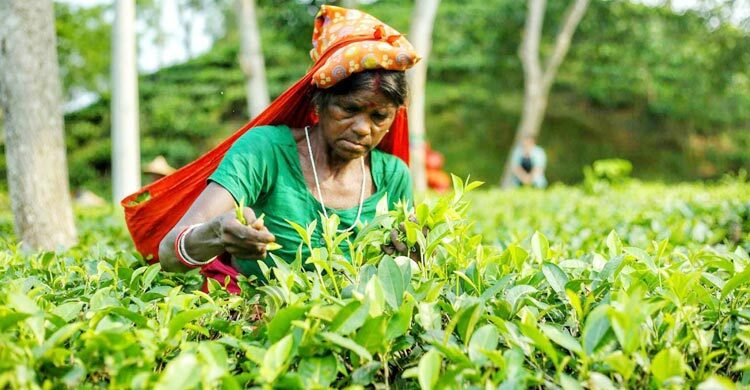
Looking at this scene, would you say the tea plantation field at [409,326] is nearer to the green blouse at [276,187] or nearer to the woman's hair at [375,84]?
the green blouse at [276,187]

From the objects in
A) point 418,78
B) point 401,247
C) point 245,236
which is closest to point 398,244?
point 401,247

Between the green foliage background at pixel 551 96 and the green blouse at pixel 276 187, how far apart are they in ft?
46.3

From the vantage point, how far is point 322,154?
244 cm

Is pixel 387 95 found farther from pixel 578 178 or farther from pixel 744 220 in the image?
pixel 578 178

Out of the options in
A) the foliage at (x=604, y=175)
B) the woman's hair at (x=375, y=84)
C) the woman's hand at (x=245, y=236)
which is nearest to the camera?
the woman's hand at (x=245, y=236)

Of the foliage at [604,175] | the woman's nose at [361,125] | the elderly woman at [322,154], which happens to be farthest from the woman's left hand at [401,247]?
the foliage at [604,175]

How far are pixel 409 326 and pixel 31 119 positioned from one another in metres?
3.52

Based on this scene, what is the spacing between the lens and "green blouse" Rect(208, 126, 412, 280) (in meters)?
2.20

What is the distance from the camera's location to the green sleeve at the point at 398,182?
102 inches

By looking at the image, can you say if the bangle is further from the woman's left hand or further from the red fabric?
the woman's left hand

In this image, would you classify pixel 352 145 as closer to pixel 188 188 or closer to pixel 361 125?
pixel 361 125

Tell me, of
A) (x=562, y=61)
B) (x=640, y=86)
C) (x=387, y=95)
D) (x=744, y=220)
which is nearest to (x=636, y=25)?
(x=640, y=86)

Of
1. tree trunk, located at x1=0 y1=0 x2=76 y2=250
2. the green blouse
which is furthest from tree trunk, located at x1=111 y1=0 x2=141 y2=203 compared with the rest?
the green blouse

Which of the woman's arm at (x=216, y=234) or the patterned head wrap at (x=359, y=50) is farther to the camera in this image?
the patterned head wrap at (x=359, y=50)
